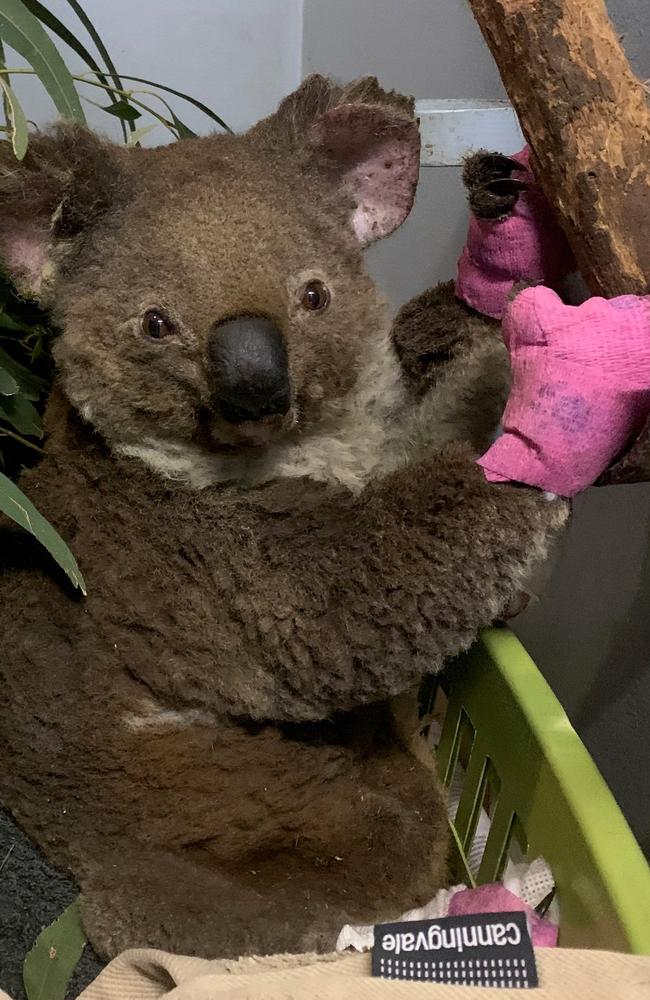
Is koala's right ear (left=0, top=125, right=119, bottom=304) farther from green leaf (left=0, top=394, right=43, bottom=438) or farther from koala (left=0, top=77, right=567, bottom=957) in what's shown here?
green leaf (left=0, top=394, right=43, bottom=438)

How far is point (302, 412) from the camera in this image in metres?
0.96

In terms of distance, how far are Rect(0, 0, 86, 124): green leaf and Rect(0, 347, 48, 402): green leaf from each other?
0.37m

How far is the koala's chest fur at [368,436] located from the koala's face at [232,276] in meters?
0.03

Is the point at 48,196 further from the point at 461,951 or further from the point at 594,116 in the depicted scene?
the point at 461,951

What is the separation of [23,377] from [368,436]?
0.55m

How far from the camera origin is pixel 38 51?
1040 millimetres

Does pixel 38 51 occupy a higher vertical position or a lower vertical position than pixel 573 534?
A: higher

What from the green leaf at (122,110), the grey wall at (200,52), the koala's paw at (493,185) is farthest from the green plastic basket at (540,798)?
the grey wall at (200,52)

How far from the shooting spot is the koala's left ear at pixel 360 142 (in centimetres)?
96

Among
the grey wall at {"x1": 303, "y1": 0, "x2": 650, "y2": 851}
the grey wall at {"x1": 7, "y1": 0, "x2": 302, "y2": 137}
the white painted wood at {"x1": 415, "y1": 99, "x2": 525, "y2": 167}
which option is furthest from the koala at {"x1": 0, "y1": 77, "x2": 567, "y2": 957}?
the grey wall at {"x1": 7, "y1": 0, "x2": 302, "y2": 137}

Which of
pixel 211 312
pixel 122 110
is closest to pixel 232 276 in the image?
pixel 211 312

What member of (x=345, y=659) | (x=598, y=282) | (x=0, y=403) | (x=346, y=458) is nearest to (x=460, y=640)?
(x=345, y=659)

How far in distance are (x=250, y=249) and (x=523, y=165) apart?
34 cm

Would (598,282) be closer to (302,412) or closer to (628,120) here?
(628,120)
